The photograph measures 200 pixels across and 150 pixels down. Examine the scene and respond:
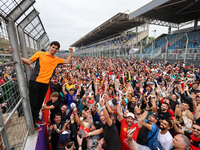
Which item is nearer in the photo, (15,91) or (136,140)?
(15,91)

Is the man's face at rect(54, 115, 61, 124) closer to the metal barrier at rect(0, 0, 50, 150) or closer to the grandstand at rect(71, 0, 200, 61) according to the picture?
the metal barrier at rect(0, 0, 50, 150)

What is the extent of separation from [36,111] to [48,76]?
2.36 ft

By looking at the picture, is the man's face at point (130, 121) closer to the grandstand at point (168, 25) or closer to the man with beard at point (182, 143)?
the man with beard at point (182, 143)

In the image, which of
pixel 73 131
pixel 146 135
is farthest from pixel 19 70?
→ pixel 146 135

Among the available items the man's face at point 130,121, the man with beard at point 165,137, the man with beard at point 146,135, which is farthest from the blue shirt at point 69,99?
the man with beard at point 165,137

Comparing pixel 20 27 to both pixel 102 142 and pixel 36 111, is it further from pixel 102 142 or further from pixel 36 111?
pixel 102 142

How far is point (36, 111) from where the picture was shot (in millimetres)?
2260

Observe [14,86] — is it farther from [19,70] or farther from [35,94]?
[35,94]

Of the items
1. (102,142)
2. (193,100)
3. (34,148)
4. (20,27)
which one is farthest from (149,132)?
(20,27)

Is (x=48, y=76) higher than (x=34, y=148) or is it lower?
higher

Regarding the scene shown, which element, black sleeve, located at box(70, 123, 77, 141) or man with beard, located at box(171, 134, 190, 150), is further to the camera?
black sleeve, located at box(70, 123, 77, 141)

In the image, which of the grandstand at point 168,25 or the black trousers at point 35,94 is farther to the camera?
the grandstand at point 168,25

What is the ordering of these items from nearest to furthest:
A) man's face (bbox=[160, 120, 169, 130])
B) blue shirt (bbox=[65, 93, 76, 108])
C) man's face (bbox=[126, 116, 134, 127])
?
man's face (bbox=[160, 120, 169, 130]) → man's face (bbox=[126, 116, 134, 127]) → blue shirt (bbox=[65, 93, 76, 108])

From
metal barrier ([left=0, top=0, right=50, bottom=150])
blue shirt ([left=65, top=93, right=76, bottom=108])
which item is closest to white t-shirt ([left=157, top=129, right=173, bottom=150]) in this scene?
metal barrier ([left=0, top=0, right=50, bottom=150])
